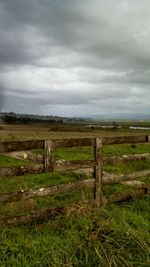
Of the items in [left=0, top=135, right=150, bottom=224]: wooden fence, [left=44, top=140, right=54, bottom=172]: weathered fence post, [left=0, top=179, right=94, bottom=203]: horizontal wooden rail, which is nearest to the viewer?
[left=0, top=179, right=94, bottom=203]: horizontal wooden rail

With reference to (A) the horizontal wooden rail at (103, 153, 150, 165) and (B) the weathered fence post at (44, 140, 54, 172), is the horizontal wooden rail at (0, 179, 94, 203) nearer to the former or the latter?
(B) the weathered fence post at (44, 140, 54, 172)

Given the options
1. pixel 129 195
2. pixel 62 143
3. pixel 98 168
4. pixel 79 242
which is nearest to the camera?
pixel 79 242

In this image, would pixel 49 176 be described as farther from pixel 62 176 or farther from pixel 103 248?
pixel 103 248

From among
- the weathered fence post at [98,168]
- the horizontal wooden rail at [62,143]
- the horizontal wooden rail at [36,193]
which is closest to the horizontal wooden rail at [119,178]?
the weathered fence post at [98,168]

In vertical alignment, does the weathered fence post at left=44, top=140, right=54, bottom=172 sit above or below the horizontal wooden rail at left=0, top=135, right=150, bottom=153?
below

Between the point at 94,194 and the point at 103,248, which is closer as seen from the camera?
the point at 103,248

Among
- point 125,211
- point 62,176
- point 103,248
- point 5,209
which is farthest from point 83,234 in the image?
point 62,176

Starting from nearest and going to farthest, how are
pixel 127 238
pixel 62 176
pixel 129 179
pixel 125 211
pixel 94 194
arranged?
1. pixel 127 238
2. pixel 125 211
3. pixel 94 194
4. pixel 129 179
5. pixel 62 176

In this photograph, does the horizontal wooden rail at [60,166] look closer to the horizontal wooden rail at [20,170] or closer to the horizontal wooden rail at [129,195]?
the horizontal wooden rail at [20,170]

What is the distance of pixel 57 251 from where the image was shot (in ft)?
19.4

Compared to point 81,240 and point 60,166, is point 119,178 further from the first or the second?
point 81,240

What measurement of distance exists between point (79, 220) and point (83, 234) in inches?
29.9

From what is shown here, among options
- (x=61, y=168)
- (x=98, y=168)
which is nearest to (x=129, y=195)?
(x=98, y=168)

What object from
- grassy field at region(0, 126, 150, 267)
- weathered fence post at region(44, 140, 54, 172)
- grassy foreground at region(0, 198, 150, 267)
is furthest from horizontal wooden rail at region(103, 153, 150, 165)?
grassy foreground at region(0, 198, 150, 267)
